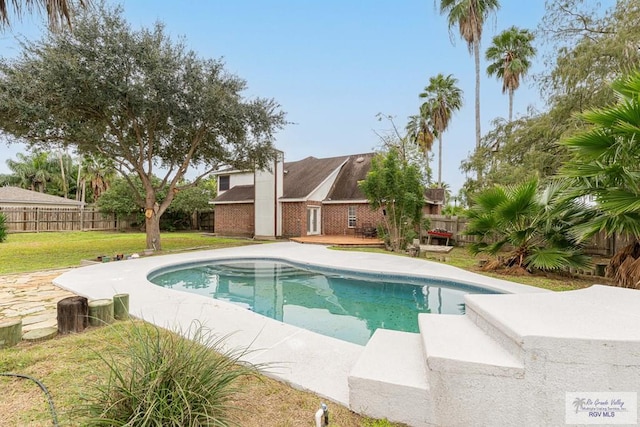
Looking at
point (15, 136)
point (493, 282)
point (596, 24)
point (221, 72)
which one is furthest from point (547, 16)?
point (15, 136)

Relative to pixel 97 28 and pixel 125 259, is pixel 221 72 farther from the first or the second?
pixel 125 259

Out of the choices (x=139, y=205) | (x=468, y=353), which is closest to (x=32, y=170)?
(x=139, y=205)

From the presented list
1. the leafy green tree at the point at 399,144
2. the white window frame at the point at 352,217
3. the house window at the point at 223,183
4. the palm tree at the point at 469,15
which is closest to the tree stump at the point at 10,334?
the white window frame at the point at 352,217

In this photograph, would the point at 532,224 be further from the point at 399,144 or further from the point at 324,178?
the point at 399,144

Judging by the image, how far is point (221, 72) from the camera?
12820mm

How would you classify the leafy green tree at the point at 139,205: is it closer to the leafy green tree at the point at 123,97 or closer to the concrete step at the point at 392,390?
the leafy green tree at the point at 123,97

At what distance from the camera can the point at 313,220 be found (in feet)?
67.5

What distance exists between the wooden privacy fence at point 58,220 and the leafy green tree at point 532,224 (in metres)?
26.3

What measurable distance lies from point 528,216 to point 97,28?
47.8 feet

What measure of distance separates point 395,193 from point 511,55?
1706cm

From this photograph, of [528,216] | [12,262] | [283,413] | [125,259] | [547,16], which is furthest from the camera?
[547,16]

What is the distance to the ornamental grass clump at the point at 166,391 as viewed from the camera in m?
2.10

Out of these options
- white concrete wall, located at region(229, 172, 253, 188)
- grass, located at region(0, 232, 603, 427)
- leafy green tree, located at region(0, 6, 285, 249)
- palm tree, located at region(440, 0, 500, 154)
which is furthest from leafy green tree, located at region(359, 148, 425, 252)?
white concrete wall, located at region(229, 172, 253, 188)

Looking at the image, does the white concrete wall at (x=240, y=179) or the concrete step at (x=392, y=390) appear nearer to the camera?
the concrete step at (x=392, y=390)
